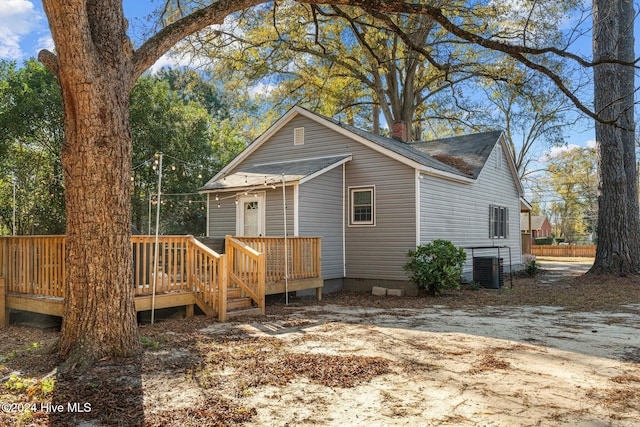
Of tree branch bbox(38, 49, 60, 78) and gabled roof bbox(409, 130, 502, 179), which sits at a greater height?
gabled roof bbox(409, 130, 502, 179)

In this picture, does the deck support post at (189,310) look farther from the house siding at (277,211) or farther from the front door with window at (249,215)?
the front door with window at (249,215)

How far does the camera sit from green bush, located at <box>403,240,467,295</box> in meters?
11.1

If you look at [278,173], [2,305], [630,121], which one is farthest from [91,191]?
[630,121]

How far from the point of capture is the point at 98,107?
4973 millimetres

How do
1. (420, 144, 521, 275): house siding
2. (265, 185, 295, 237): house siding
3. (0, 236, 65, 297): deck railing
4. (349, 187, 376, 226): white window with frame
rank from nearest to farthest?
(0, 236, 65, 297): deck railing, (265, 185, 295, 237): house siding, (420, 144, 521, 275): house siding, (349, 187, 376, 226): white window with frame

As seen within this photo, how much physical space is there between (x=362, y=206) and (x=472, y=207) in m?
4.40

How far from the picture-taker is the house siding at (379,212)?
12.0 metres

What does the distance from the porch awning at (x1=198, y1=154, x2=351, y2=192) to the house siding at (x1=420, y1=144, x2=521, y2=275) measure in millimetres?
2586

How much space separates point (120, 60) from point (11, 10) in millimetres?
9247

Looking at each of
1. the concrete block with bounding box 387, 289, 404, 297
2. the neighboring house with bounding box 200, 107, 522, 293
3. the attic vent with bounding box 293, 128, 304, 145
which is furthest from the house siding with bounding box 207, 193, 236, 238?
the concrete block with bounding box 387, 289, 404, 297

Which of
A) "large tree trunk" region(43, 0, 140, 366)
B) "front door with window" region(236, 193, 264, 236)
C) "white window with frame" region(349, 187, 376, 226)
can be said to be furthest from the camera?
"white window with frame" region(349, 187, 376, 226)

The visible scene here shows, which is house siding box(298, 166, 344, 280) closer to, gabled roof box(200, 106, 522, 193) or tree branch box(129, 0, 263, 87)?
gabled roof box(200, 106, 522, 193)

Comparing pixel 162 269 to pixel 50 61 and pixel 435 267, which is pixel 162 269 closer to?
pixel 50 61

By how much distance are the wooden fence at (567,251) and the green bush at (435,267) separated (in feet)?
83.9
